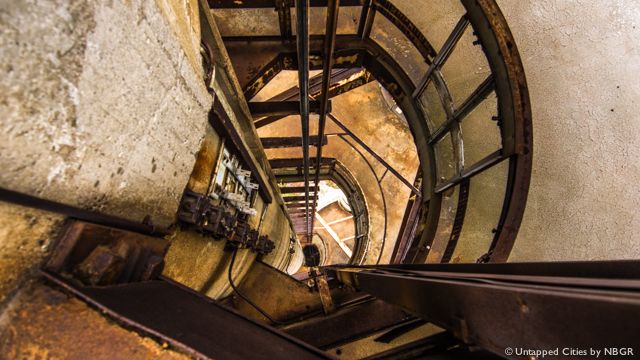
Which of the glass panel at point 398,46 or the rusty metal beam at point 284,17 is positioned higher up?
the glass panel at point 398,46

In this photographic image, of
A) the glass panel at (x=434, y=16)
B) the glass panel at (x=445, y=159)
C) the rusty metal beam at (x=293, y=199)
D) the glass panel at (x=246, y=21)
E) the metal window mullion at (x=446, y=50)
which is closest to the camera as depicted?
the metal window mullion at (x=446, y=50)

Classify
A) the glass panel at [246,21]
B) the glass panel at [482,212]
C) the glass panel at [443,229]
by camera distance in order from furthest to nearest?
the glass panel at [443,229] → the glass panel at [246,21] → the glass panel at [482,212]

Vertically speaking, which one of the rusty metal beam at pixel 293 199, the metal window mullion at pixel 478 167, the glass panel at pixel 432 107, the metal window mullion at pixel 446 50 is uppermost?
the metal window mullion at pixel 446 50

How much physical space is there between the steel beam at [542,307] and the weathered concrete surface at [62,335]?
0.76 meters

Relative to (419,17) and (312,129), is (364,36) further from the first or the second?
(312,129)

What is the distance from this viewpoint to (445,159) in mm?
3615

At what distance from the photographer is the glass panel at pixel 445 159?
3.49 m

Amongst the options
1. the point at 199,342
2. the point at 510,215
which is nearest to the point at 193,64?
the point at 199,342

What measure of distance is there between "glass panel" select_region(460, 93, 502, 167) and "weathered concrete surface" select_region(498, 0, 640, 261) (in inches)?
13.4

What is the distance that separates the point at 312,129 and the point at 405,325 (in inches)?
284

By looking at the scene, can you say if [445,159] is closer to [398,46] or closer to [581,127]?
[581,127]

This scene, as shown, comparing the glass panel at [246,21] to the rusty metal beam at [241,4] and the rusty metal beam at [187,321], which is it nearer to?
Result: the rusty metal beam at [241,4]

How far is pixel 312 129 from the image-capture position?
8.84 meters

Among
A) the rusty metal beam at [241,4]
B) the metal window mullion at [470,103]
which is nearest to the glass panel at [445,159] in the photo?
the metal window mullion at [470,103]
